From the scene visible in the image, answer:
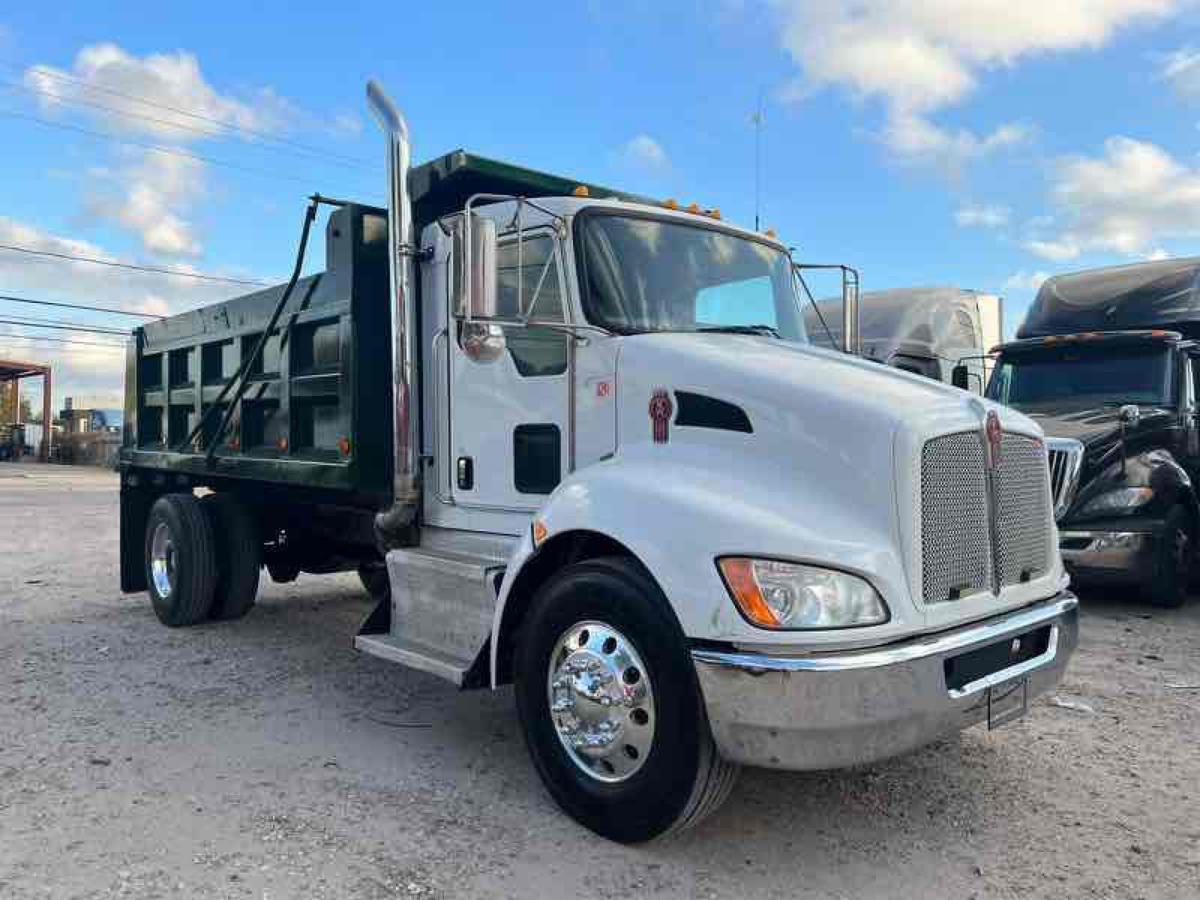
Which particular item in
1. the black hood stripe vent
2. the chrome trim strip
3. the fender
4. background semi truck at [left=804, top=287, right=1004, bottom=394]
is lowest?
the chrome trim strip

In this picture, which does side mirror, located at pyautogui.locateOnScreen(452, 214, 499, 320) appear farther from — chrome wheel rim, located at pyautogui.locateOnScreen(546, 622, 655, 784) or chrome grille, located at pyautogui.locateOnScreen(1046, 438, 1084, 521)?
chrome grille, located at pyautogui.locateOnScreen(1046, 438, 1084, 521)

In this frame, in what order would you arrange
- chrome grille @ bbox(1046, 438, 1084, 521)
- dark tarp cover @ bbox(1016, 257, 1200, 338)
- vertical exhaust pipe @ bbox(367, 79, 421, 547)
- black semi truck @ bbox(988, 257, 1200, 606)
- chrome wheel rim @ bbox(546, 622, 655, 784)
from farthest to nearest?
dark tarp cover @ bbox(1016, 257, 1200, 338) < black semi truck @ bbox(988, 257, 1200, 606) < chrome grille @ bbox(1046, 438, 1084, 521) < vertical exhaust pipe @ bbox(367, 79, 421, 547) < chrome wheel rim @ bbox(546, 622, 655, 784)

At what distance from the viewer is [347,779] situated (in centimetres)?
408

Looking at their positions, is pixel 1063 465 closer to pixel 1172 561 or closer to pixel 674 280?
pixel 1172 561

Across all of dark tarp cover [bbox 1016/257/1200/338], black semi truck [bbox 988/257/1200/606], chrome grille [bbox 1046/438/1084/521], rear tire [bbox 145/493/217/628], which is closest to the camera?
rear tire [bbox 145/493/217/628]

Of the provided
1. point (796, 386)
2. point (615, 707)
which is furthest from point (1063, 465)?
point (615, 707)

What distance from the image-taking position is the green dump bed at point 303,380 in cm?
521

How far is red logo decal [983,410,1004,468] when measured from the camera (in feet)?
11.5

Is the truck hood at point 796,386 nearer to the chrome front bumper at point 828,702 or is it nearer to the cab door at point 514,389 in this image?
the cab door at point 514,389

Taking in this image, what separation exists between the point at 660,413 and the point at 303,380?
2906 millimetres

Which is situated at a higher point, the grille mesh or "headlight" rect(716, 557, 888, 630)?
the grille mesh

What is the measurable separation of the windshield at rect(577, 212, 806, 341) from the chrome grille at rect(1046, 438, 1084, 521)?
152 inches

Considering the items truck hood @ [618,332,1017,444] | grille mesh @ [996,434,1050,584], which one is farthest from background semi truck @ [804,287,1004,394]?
truck hood @ [618,332,1017,444]

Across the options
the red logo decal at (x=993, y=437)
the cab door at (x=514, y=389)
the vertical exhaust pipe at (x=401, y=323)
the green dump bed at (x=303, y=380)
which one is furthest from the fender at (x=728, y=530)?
the green dump bed at (x=303, y=380)
